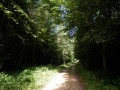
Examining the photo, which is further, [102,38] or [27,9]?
[27,9]

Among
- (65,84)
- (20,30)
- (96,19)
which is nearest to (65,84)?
(65,84)

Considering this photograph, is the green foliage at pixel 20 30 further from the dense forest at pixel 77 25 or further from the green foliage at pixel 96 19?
the green foliage at pixel 96 19

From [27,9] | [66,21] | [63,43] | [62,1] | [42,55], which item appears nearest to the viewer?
[62,1]

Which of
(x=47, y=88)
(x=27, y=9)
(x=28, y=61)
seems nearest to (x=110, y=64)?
(x=47, y=88)

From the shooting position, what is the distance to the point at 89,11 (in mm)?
11820

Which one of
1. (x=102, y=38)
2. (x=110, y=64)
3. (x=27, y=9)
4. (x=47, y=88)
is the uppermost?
(x=27, y=9)

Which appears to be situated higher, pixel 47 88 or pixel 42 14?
pixel 42 14

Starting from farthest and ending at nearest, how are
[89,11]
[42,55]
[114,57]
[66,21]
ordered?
[42,55] → [114,57] → [66,21] → [89,11]

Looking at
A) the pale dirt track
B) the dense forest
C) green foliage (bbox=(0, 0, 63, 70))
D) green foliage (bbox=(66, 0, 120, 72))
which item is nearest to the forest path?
the pale dirt track

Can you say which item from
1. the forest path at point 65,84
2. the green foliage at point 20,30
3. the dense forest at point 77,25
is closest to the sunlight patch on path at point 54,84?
the forest path at point 65,84

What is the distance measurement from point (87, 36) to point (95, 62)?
29.2ft

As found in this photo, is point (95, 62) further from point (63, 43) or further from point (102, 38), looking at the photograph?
point (63, 43)

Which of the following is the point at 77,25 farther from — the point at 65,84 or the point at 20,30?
the point at 20,30

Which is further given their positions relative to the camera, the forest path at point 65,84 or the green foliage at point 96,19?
the forest path at point 65,84
